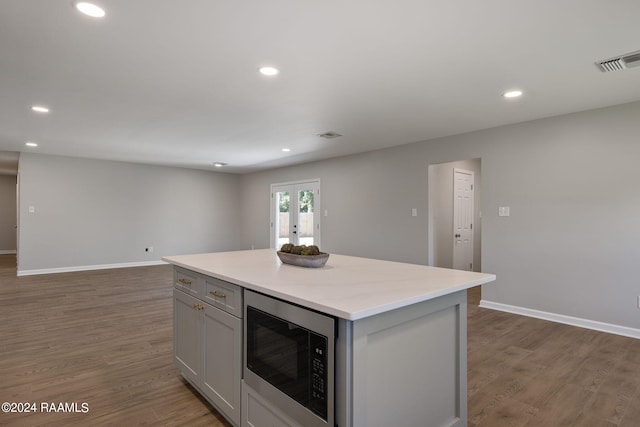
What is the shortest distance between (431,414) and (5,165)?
10600 mm

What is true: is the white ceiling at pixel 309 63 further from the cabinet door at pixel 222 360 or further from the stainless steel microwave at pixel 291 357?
the cabinet door at pixel 222 360

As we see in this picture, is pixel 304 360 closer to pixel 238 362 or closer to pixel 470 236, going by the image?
pixel 238 362

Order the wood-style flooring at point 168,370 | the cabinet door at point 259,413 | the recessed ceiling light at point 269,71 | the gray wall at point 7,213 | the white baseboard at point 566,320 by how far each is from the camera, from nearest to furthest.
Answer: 1. the cabinet door at point 259,413
2. the wood-style flooring at point 168,370
3. the recessed ceiling light at point 269,71
4. the white baseboard at point 566,320
5. the gray wall at point 7,213

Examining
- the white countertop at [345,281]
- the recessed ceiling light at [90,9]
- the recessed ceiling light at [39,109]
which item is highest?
the recessed ceiling light at [90,9]

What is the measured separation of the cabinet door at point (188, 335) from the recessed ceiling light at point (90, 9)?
1799 mm

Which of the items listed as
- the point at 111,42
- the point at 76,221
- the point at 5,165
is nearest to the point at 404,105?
the point at 111,42

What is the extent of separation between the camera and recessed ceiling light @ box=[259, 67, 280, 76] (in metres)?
2.72

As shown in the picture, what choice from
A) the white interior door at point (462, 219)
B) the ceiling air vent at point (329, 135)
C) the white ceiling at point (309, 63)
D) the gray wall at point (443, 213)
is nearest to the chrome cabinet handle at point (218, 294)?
the white ceiling at point (309, 63)

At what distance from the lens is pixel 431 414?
1627mm

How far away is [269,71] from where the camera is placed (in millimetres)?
2768

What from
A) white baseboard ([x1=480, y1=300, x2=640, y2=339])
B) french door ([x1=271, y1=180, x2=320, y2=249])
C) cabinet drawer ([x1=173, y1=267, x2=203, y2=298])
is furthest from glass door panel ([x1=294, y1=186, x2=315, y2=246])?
cabinet drawer ([x1=173, y1=267, x2=203, y2=298])

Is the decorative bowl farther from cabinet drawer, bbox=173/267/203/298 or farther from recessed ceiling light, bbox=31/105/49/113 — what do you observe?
recessed ceiling light, bbox=31/105/49/113

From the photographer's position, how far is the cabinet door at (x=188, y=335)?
2.20 metres

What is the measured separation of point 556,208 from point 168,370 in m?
4.32
